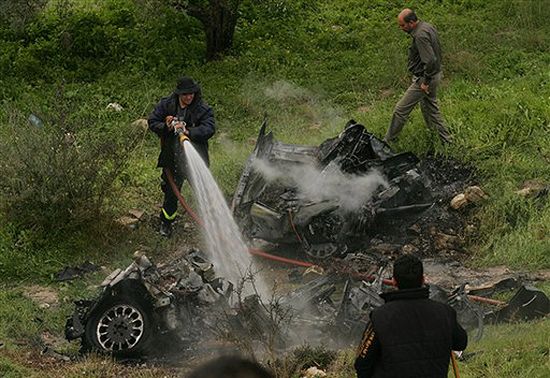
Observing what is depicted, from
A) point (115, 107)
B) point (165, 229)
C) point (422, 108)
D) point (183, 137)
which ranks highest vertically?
point (183, 137)

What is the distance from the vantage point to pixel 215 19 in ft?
53.3

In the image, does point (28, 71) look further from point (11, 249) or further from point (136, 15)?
point (11, 249)

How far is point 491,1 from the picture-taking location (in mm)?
18375

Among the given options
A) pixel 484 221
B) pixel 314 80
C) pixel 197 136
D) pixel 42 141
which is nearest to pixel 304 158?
pixel 197 136

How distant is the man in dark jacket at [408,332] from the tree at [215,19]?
1159 cm

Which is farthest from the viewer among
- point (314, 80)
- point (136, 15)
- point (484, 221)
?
point (136, 15)

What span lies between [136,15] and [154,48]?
1.30 metres

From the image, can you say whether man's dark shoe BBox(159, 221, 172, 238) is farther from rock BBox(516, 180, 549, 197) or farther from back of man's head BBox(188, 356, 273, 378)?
back of man's head BBox(188, 356, 273, 378)

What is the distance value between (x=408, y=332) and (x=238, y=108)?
10412mm

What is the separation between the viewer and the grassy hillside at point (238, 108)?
10008mm

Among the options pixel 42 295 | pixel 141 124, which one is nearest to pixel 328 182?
pixel 42 295

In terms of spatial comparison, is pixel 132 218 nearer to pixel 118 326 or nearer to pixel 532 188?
pixel 118 326

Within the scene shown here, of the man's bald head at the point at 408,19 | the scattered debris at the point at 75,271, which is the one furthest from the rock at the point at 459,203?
the scattered debris at the point at 75,271

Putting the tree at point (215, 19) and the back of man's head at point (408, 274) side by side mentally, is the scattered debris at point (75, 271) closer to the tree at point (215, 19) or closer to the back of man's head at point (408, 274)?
the back of man's head at point (408, 274)
